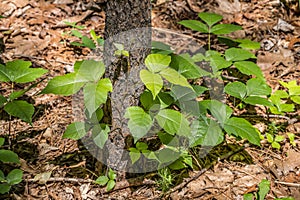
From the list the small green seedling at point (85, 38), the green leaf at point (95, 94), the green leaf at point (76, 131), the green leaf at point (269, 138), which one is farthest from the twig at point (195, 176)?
the small green seedling at point (85, 38)

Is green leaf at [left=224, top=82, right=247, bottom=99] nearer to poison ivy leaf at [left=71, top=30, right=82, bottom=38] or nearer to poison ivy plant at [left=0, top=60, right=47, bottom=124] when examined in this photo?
poison ivy plant at [left=0, top=60, right=47, bottom=124]

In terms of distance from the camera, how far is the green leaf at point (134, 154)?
194cm

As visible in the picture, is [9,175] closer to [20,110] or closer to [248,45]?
[20,110]

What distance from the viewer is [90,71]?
1.79m

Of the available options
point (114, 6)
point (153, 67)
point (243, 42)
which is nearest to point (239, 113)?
point (243, 42)

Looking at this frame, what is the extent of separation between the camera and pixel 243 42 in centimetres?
267

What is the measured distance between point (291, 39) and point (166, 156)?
1.60 m

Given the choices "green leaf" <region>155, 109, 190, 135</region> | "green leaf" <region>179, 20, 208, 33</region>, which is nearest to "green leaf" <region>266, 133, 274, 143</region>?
"green leaf" <region>155, 109, 190, 135</region>

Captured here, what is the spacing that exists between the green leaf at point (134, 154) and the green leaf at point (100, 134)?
Answer: 0.15m

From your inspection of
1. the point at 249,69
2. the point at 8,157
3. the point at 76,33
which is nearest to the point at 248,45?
the point at 249,69

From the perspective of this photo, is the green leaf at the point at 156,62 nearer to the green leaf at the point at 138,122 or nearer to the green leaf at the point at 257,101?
the green leaf at the point at 138,122

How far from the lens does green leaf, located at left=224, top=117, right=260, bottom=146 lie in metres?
1.96

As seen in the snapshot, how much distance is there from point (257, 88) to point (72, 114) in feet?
3.66

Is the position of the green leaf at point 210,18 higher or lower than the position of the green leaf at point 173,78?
higher
